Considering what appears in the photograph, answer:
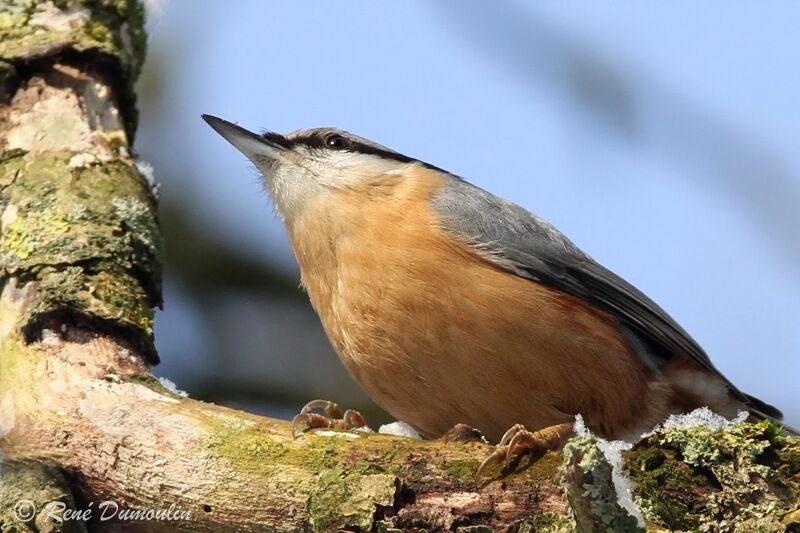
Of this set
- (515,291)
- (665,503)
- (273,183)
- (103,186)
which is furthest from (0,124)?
(665,503)

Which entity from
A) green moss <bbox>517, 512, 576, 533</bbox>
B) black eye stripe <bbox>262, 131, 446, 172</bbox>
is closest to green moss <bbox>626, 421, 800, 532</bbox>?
green moss <bbox>517, 512, 576, 533</bbox>

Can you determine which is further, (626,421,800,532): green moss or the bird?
the bird

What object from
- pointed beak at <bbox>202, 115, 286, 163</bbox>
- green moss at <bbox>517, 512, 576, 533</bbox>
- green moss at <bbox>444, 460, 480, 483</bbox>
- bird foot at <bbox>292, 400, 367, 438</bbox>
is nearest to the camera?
green moss at <bbox>517, 512, 576, 533</bbox>

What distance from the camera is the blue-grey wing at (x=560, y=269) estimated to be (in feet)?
11.8

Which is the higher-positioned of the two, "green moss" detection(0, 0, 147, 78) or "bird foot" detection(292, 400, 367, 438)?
"green moss" detection(0, 0, 147, 78)

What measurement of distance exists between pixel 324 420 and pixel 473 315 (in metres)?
0.55

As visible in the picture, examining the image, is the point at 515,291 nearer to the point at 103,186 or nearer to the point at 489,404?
the point at 489,404

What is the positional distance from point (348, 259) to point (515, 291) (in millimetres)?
561

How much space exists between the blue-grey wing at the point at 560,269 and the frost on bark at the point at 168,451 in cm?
102

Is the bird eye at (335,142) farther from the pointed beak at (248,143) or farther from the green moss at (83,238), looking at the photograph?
the green moss at (83,238)

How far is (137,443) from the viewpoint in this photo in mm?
2842

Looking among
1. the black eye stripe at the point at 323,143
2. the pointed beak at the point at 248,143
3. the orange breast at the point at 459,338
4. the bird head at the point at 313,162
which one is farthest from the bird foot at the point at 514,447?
the pointed beak at the point at 248,143

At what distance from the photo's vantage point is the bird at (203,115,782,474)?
3.28m

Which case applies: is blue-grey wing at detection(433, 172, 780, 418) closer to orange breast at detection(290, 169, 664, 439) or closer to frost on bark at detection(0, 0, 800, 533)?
orange breast at detection(290, 169, 664, 439)
